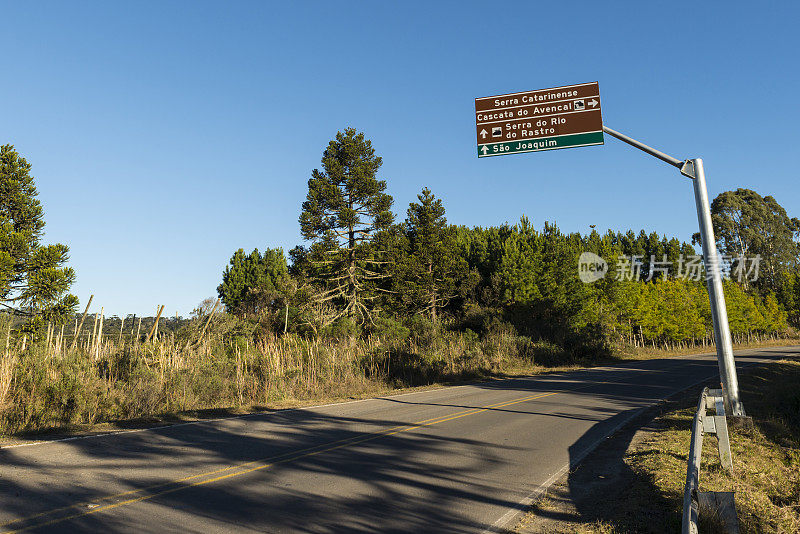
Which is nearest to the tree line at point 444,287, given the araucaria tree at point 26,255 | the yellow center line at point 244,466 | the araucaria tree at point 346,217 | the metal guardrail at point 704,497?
the araucaria tree at point 346,217

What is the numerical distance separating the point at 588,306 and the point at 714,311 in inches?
1595

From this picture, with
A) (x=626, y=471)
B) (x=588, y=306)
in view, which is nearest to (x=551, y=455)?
(x=626, y=471)

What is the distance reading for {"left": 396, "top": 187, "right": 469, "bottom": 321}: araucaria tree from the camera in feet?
159

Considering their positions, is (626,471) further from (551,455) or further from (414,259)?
(414,259)

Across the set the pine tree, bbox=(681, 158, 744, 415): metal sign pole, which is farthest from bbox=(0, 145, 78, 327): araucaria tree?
the pine tree

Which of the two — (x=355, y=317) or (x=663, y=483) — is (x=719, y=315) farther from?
(x=355, y=317)

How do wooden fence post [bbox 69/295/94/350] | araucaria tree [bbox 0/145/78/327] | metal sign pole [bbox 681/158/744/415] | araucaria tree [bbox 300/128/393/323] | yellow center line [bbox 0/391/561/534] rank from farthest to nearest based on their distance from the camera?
1. araucaria tree [bbox 300/128/393/323]
2. araucaria tree [bbox 0/145/78/327]
3. wooden fence post [bbox 69/295/94/350]
4. metal sign pole [bbox 681/158/744/415]
5. yellow center line [bbox 0/391/561/534]

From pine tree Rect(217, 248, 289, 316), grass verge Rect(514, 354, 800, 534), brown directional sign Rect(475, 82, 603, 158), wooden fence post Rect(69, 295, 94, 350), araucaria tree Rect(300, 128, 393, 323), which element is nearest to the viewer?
grass verge Rect(514, 354, 800, 534)

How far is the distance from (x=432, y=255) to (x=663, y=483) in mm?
43813

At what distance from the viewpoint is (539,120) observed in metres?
12.4

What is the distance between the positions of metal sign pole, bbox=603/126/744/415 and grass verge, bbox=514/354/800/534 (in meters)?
0.74

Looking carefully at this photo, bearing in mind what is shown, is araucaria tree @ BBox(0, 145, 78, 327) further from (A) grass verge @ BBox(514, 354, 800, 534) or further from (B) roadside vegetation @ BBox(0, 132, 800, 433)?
(A) grass verge @ BBox(514, 354, 800, 534)

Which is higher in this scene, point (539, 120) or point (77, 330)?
point (539, 120)

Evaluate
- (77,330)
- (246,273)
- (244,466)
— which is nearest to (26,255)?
(77,330)
